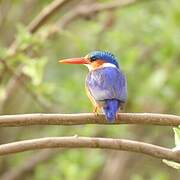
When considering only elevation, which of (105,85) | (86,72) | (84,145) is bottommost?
(84,145)

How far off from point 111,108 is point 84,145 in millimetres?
234

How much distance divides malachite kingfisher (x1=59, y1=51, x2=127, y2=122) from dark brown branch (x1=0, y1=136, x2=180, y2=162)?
0.44ft

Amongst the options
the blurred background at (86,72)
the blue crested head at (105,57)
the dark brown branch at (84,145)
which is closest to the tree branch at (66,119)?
the dark brown branch at (84,145)

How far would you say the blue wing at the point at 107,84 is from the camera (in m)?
2.40

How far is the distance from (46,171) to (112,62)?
201 cm

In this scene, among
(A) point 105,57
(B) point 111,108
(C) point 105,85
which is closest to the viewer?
(B) point 111,108

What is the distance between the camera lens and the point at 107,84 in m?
2.51

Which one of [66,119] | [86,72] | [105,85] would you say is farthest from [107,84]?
[86,72]

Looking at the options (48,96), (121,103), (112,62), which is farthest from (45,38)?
(121,103)

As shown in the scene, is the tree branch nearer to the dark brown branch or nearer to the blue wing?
the dark brown branch

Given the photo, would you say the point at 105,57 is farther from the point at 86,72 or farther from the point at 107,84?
the point at 86,72

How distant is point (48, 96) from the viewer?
3.84 metres

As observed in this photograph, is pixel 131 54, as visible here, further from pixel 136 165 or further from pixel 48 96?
pixel 136 165

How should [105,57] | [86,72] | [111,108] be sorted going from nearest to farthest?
[111,108], [105,57], [86,72]
